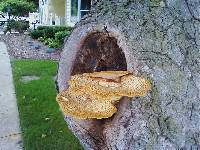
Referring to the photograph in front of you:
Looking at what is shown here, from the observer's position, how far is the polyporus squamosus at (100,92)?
1.89 meters

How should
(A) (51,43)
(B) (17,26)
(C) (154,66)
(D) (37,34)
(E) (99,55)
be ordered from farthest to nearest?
(B) (17,26)
(D) (37,34)
(A) (51,43)
(E) (99,55)
(C) (154,66)

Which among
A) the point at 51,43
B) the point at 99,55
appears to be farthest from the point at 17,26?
the point at 99,55

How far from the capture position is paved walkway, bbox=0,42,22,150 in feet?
20.2

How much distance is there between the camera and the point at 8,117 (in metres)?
7.21

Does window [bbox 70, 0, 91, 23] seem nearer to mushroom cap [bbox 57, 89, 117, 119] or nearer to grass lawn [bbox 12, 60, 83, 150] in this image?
grass lawn [bbox 12, 60, 83, 150]

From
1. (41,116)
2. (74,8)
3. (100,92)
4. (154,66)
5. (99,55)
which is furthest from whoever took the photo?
(74,8)

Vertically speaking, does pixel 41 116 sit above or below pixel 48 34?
below

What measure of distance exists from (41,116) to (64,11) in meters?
15.3

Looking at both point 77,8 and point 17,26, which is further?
point 77,8

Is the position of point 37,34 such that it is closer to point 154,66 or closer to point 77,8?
point 77,8

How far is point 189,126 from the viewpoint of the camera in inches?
83.5

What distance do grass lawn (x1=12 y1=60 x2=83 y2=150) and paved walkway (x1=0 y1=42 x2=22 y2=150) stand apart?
101 millimetres

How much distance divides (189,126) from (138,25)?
1.88ft

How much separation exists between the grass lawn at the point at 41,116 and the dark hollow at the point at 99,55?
360 cm
